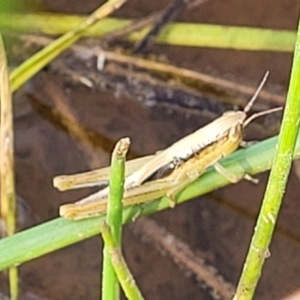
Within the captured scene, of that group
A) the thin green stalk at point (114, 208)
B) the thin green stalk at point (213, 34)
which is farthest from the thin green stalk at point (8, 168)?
the thin green stalk at point (114, 208)

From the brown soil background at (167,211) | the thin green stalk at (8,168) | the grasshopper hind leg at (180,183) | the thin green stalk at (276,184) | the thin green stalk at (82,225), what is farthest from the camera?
the brown soil background at (167,211)

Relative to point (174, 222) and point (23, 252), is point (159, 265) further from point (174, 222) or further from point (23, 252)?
point (23, 252)

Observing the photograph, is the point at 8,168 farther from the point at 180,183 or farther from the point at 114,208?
the point at 114,208

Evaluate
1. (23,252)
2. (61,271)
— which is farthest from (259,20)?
(23,252)

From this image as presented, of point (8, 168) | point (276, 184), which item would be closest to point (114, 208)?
point (276, 184)

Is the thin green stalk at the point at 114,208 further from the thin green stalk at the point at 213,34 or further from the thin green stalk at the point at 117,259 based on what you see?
the thin green stalk at the point at 213,34

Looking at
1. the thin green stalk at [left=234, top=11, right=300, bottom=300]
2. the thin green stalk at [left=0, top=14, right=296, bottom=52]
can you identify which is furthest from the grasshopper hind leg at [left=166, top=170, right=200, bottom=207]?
the thin green stalk at [left=0, top=14, right=296, bottom=52]
